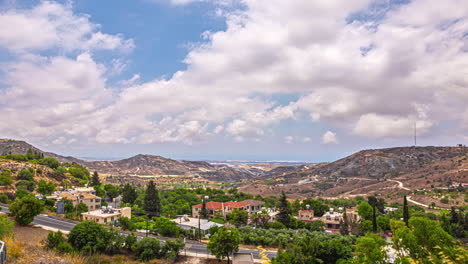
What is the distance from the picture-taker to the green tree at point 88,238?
1337 inches

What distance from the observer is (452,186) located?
315 feet

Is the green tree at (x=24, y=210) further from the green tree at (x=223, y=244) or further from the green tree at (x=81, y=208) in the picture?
the green tree at (x=223, y=244)

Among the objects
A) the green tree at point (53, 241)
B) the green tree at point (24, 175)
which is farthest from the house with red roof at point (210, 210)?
the green tree at point (24, 175)

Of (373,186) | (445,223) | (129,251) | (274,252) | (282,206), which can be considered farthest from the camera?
(373,186)

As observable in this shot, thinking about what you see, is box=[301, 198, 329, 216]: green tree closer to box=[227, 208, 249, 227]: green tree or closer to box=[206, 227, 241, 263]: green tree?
box=[227, 208, 249, 227]: green tree

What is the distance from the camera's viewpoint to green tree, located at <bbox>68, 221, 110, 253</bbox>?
3397cm

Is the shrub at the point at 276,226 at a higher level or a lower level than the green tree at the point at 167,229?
lower

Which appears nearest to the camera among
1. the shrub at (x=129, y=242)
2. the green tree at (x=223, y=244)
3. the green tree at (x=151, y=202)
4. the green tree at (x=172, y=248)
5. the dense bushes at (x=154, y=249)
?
the green tree at (x=223, y=244)

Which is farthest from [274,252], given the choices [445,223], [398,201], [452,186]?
[452,186]

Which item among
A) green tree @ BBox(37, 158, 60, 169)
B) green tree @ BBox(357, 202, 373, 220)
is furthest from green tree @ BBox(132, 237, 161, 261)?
green tree @ BBox(37, 158, 60, 169)

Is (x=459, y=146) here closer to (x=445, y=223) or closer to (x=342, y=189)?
(x=342, y=189)

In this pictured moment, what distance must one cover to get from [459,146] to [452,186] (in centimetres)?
7605

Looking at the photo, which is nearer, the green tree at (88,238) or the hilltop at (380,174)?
the green tree at (88,238)

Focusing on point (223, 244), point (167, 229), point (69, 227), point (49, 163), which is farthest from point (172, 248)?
point (49, 163)
